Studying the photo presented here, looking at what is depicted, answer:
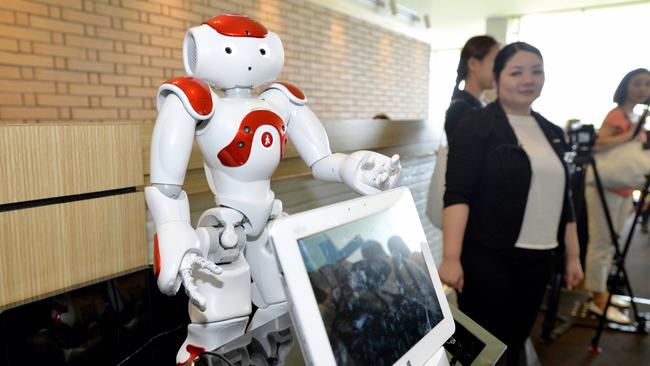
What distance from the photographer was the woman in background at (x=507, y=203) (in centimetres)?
143

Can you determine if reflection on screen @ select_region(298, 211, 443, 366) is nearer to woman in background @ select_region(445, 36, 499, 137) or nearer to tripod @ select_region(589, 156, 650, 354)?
woman in background @ select_region(445, 36, 499, 137)

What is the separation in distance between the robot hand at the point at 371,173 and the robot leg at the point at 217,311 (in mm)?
322

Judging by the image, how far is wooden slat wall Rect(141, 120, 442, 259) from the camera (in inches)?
61.2

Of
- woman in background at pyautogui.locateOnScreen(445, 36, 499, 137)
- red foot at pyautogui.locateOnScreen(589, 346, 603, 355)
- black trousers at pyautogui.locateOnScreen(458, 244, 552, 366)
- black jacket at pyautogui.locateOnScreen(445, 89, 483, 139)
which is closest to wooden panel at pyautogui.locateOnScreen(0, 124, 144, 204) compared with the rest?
black trousers at pyautogui.locateOnScreen(458, 244, 552, 366)

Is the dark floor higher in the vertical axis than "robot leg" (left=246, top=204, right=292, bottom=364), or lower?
lower

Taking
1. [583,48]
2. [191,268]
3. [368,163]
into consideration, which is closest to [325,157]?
[368,163]

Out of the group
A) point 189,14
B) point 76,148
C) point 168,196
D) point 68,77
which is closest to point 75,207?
point 76,148

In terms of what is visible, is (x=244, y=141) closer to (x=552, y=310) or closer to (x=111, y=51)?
(x=552, y=310)

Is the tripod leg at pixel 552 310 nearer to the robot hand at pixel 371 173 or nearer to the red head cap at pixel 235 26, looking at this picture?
the robot hand at pixel 371 173

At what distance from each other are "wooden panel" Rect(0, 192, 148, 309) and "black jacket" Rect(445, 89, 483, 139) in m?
1.25

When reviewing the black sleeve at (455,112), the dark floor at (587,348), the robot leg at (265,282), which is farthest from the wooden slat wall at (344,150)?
the dark floor at (587,348)

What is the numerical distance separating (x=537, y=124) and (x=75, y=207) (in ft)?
4.52

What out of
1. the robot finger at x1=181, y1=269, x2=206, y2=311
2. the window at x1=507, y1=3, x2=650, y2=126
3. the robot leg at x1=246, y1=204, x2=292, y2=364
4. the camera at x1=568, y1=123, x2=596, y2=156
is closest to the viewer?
the robot finger at x1=181, y1=269, x2=206, y2=311

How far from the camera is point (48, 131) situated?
1.11 m
